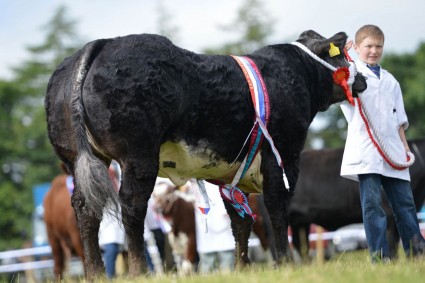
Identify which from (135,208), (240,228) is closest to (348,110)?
(240,228)

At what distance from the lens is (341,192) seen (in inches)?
479

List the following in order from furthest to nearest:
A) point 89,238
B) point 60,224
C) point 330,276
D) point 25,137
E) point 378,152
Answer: point 25,137 → point 60,224 → point 378,152 → point 89,238 → point 330,276

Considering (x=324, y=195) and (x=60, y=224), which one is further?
(x=60, y=224)

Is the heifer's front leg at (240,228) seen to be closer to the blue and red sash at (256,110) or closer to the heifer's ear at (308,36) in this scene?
the blue and red sash at (256,110)

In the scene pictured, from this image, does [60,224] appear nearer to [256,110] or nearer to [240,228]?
[240,228]

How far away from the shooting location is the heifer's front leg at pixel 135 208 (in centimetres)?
604

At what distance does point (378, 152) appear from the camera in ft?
24.2

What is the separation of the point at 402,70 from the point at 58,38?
26.3 m

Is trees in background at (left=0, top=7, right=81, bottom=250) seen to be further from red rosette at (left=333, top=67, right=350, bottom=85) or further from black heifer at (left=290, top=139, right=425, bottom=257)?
red rosette at (left=333, top=67, right=350, bottom=85)

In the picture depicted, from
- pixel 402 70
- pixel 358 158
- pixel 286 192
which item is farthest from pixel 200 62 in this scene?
pixel 402 70

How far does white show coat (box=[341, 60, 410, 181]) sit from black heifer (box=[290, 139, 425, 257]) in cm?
426

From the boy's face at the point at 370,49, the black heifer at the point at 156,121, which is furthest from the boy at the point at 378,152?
the black heifer at the point at 156,121

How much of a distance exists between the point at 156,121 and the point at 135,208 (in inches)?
24.9

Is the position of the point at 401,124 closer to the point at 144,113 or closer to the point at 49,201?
the point at 144,113
